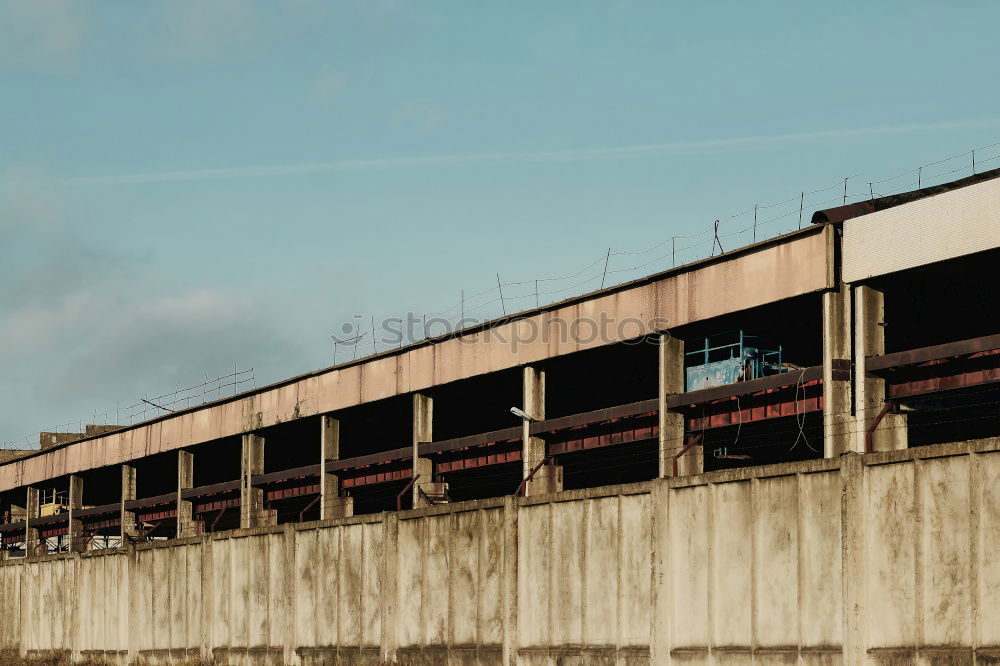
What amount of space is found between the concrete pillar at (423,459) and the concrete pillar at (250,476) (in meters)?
10.6

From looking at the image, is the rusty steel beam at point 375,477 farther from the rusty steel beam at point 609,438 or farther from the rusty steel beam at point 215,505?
the rusty steel beam at point 215,505

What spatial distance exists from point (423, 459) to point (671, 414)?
37.6ft

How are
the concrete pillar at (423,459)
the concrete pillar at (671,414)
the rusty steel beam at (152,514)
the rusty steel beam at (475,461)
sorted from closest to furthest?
the concrete pillar at (671,414)
the rusty steel beam at (475,461)
the concrete pillar at (423,459)
the rusty steel beam at (152,514)

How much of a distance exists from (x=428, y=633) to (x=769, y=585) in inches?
483

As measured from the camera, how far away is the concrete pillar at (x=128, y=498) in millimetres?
61188

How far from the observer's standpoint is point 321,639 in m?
39.8

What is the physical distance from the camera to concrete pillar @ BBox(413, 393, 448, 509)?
146ft

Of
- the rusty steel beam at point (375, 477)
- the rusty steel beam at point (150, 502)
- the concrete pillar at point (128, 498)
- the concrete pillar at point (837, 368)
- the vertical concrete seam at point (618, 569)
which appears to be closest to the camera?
the vertical concrete seam at point (618, 569)

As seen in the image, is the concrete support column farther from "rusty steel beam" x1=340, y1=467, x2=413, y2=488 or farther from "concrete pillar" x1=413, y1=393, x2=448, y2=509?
"rusty steel beam" x1=340, y1=467, x2=413, y2=488

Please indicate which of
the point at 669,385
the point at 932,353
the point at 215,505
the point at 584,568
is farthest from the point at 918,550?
the point at 215,505

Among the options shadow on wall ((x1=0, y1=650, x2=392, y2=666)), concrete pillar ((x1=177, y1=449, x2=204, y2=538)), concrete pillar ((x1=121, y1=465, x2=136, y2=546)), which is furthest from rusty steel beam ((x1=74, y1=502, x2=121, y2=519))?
shadow on wall ((x1=0, y1=650, x2=392, y2=666))

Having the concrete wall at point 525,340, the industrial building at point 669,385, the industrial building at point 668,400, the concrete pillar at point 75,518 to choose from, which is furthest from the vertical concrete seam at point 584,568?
the concrete pillar at point 75,518

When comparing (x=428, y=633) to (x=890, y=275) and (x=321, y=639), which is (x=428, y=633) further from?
(x=890, y=275)

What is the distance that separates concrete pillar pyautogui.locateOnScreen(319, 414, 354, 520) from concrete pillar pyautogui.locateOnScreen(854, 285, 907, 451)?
2284cm
